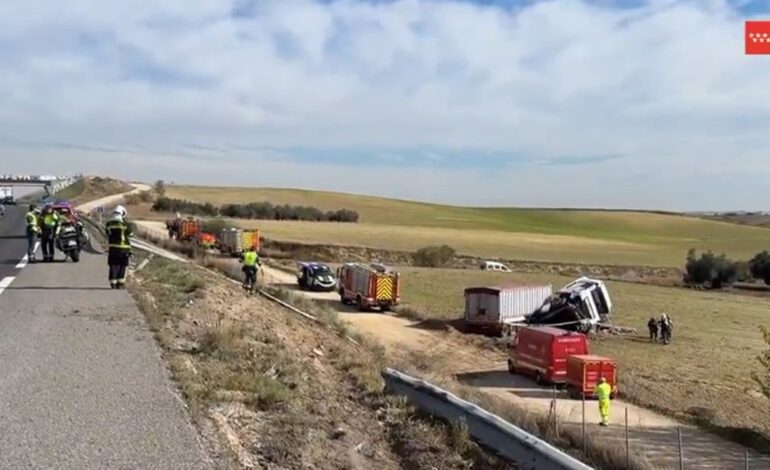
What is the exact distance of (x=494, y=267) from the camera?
79625 mm

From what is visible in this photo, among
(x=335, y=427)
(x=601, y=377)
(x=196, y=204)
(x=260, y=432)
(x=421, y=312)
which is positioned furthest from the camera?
(x=196, y=204)

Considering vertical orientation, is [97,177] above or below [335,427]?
above

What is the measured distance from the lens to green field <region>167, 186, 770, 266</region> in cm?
9712

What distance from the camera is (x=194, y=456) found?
5109mm

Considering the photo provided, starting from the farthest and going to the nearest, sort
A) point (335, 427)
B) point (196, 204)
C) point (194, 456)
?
point (196, 204), point (335, 427), point (194, 456)

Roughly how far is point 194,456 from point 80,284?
36.6 ft

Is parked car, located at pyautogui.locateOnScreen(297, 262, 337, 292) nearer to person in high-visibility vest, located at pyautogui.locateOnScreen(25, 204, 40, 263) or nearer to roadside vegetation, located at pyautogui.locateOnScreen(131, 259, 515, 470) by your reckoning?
person in high-visibility vest, located at pyautogui.locateOnScreen(25, 204, 40, 263)

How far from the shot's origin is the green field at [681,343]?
26.2 meters

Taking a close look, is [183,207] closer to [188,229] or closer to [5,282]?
[188,229]

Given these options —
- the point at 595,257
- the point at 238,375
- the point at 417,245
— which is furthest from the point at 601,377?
the point at 595,257

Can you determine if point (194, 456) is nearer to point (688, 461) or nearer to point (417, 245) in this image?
point (688, 461)

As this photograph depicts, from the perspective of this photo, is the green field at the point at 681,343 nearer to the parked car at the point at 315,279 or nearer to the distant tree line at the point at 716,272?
the parked car at the point at 315,279

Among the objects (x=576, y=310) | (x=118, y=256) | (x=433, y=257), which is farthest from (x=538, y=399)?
(x=433, y=257)

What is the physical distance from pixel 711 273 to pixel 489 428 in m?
83.3
